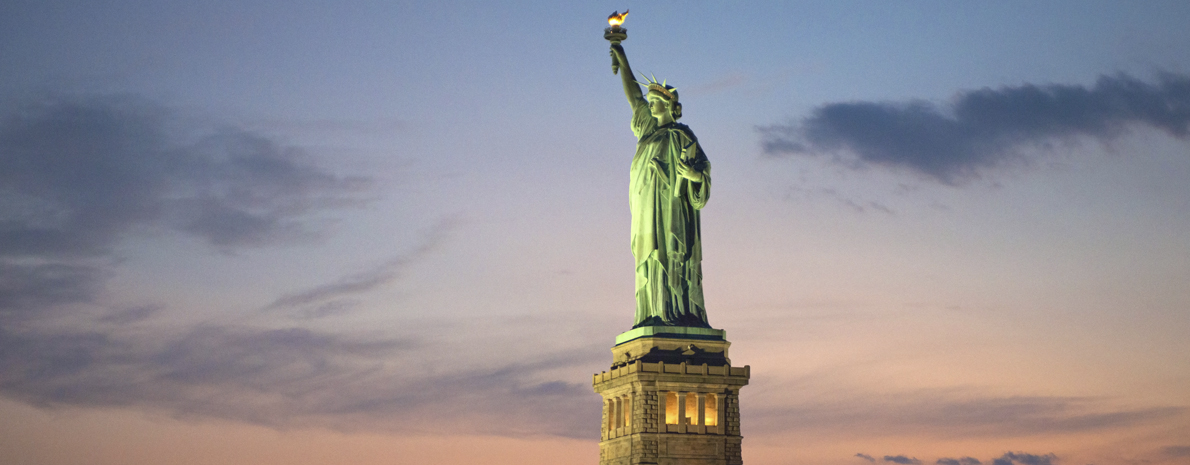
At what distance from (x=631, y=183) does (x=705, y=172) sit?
9.54 feet

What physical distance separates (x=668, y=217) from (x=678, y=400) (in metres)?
6.25

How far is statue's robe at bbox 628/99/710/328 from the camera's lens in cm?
6116

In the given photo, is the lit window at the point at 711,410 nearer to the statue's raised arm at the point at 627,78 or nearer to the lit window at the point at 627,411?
the lit window at the point at 627,411

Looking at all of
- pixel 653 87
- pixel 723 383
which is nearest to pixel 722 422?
pixel 723 383

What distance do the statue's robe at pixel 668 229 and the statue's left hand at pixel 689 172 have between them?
0.18 metres

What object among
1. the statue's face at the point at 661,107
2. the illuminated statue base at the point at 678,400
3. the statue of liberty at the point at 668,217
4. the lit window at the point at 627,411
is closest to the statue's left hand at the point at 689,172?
the statue of liberty at the point at 668,217

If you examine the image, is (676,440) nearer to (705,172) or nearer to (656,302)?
(656,302)

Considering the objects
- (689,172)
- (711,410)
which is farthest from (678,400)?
(689,172)

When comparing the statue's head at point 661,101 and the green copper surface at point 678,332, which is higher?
the statue's head at point 661,101

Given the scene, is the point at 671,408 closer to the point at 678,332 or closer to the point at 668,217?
the point at 678,332

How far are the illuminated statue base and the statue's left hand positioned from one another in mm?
5159

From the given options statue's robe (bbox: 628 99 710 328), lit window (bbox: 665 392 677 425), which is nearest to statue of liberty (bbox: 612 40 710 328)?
statue's robe (bbox: 628 99 710 328)

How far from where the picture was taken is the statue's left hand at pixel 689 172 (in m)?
61.5

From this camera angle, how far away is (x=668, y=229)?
61.8 meters
